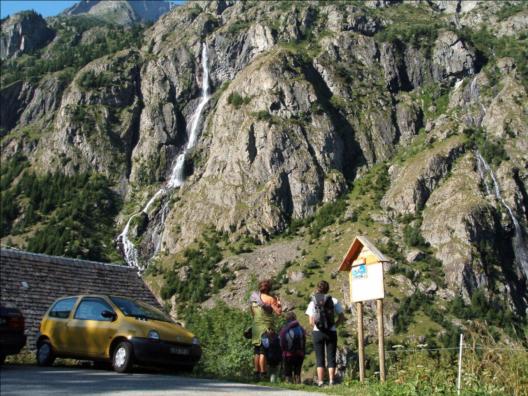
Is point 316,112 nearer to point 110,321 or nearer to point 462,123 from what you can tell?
point 462,123

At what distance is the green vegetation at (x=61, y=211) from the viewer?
391 ft

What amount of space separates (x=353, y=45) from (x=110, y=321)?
14184 cm

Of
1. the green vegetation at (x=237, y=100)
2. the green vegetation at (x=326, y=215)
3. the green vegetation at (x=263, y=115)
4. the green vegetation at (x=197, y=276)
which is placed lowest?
the green vegetation at (x=197, y=276)

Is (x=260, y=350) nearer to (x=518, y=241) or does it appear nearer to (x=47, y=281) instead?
(x=47, y=281)

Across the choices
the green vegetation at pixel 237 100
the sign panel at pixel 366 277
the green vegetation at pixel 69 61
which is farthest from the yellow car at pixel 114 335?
the green vegetation at pixel 69 61

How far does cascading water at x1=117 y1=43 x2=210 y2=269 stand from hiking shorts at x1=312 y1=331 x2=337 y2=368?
104333 mm

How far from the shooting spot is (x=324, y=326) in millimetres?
13773

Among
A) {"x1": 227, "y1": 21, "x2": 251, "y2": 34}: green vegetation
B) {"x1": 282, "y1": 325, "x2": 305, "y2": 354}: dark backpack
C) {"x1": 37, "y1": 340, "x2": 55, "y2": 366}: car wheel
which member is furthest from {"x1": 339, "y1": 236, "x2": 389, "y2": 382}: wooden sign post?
{"x1": 227, "y1": 21, "x2": 251, "y2": 34}: green vegetation

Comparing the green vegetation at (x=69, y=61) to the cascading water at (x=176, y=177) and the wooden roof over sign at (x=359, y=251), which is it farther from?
the wooden roof over sign at (x=359, y=251)

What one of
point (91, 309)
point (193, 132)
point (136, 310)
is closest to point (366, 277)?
point (136, 310)

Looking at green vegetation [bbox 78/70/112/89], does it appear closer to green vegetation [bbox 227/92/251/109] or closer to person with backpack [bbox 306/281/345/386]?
green vegetation [bbox 227/92/251/109]

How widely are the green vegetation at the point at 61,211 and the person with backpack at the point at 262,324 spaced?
106m

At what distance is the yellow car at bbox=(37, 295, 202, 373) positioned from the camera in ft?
46.7

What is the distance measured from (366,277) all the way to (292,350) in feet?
7.90
